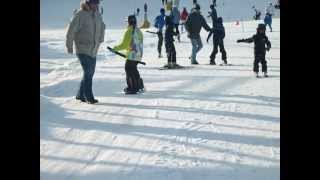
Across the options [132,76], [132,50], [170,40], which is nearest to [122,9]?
[170,40]

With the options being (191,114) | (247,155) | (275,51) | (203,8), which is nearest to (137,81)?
(191,114)

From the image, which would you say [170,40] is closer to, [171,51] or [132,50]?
[171,51]

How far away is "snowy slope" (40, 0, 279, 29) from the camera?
123 ft

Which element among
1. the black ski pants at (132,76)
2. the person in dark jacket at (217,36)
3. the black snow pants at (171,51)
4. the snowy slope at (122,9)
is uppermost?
the snowy slope at (122,9)

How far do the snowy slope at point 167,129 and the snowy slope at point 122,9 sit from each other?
2375 cm

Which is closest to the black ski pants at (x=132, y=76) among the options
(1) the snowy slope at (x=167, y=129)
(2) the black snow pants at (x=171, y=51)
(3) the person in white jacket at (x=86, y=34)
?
(1) the snowy slope at (x=167, y=129)

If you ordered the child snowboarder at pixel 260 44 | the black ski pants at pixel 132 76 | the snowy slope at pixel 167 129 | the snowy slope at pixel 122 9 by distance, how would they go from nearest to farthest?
the snowy slope at pixel 167 129 → the black ski pants at pixel 132 76 → the child snowboarder at pixel 260 44 → the snowy slope at pixel 122 9

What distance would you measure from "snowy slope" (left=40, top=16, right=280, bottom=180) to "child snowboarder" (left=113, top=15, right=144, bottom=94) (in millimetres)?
283

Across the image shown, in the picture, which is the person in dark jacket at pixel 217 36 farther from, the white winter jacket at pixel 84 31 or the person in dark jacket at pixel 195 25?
the white winter jacket at pixel 84 31

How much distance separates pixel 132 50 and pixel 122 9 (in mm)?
33936

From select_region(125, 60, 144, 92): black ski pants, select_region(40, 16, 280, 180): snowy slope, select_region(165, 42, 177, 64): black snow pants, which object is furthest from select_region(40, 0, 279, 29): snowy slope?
select_region(125, 60, 144, 92): black ski pants

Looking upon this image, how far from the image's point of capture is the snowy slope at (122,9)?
37356 millimetres

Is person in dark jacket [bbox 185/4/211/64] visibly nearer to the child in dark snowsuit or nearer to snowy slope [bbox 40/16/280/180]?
the child in dark snowsuit
